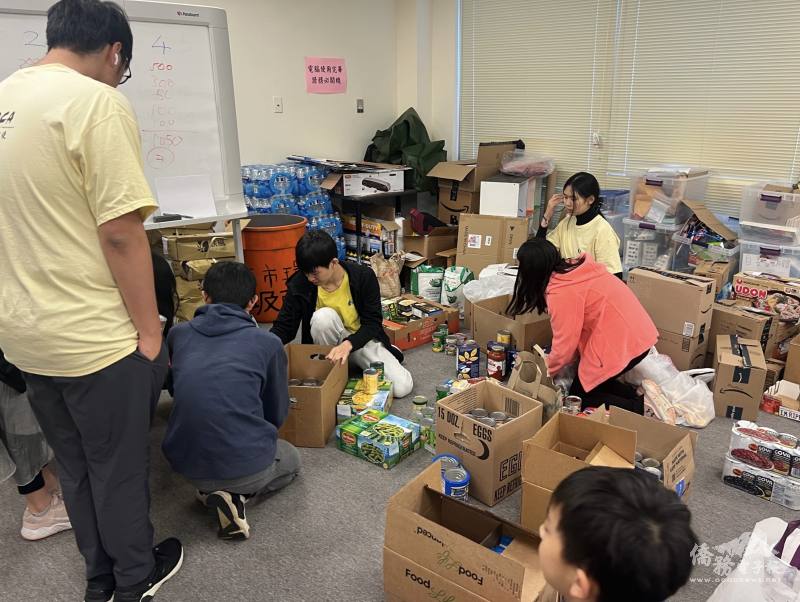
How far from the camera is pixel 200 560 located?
74.0 inches

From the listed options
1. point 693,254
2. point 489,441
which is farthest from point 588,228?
point 489,441

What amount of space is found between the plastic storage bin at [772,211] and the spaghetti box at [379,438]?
7.63ft

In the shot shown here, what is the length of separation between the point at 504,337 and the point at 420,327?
1.92ft

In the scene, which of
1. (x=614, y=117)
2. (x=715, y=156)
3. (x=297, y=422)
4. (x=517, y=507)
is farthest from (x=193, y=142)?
(x=715, y=156)

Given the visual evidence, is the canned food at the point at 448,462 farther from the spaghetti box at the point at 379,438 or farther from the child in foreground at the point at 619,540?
the child in foreground at the point at 619,540

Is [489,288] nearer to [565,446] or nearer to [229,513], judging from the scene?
[565,446]

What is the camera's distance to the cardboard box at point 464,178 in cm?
444

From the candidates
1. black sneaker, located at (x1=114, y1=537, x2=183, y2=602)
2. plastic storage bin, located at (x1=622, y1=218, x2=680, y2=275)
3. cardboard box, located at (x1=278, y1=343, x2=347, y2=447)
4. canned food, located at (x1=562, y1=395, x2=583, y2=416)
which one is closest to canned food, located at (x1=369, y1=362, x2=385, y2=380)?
cardboard box, located at (x1=278, y1=343, x2=347, y2=447)

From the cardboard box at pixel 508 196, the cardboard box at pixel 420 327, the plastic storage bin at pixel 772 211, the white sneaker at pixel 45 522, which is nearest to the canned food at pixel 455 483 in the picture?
the white sneaker at pixel 45 522

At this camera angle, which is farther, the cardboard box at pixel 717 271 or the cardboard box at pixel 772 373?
the cardboard box at pixel 717 271

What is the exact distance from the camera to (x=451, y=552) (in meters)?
1.44

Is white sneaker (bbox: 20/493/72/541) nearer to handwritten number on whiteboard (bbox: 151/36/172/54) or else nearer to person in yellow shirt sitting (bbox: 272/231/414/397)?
person in yellow shirt sitting (bbox: 272/231/414/397)

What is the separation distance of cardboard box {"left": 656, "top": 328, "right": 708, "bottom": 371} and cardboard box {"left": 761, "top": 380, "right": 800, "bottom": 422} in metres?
0.34

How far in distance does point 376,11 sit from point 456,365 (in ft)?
10.8
